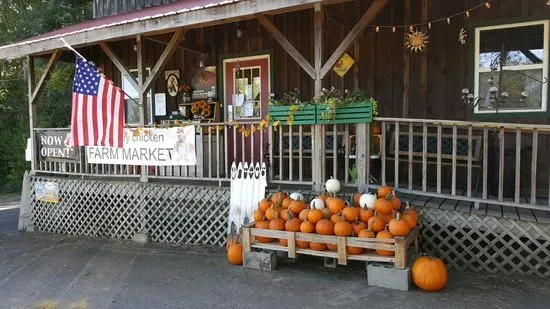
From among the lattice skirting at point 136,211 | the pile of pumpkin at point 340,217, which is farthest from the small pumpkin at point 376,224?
the lattice skirting at point 136,211

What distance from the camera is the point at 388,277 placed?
4547 mm

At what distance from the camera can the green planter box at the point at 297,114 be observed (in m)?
5.62

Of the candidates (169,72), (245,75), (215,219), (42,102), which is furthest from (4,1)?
(215,219)

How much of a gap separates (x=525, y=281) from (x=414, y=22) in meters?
4.09

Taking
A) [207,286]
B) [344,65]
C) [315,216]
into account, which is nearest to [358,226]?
[315,216]

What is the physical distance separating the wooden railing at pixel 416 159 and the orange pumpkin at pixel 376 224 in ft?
2.56

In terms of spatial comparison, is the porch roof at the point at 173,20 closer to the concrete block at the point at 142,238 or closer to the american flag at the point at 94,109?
the american flag at the point at 94,109

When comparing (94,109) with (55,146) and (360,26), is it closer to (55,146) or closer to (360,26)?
(55,146)

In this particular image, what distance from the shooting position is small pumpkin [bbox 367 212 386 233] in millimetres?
4691

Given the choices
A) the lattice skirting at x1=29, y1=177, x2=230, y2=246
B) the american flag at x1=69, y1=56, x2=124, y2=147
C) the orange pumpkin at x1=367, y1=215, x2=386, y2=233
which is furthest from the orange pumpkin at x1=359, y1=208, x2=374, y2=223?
the american flag at x1=69, y1=56, x2=124, y2=147

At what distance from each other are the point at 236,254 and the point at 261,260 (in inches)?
15.8

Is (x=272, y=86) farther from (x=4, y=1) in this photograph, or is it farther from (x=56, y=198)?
(x=4, y=1)

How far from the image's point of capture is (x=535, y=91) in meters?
6.26

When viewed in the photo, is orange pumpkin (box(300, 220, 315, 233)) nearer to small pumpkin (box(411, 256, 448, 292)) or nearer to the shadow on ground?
the shadow on ground
